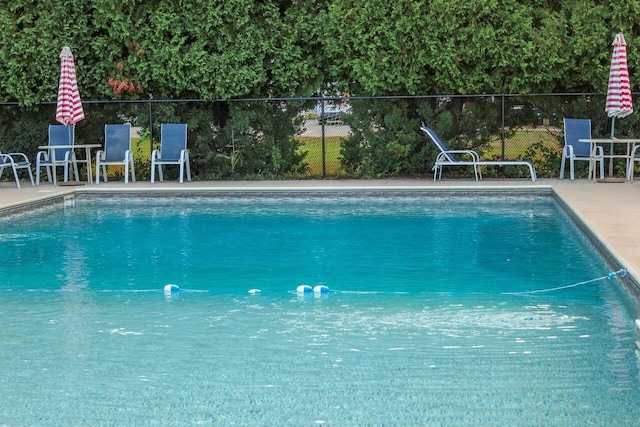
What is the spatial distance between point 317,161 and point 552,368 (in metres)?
11.8

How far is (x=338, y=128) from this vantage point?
626 inches

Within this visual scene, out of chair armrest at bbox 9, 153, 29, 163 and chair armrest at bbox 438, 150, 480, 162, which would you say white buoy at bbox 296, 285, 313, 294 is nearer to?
chair armrest at bbox 438, 150, 480, 162

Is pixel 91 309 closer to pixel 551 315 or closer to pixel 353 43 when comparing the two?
pixel 551 315

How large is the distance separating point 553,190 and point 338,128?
4109mm

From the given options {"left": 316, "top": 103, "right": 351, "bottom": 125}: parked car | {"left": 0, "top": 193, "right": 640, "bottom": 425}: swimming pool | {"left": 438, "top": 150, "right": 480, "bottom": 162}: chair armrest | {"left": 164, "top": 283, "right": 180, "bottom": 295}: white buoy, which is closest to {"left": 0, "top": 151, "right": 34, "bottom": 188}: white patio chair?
{"left": 0, "top": 193, "right": 640, "bottom": 425}: swimming pool

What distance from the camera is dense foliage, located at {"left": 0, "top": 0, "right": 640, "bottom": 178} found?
1470cm

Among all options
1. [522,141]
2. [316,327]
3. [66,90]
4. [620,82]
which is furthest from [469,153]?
[316,327]

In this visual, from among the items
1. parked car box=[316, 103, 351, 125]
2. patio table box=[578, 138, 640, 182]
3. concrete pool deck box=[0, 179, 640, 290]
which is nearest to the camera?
concrete pool deck box=[0, 179, 640, 290]

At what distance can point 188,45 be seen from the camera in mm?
15562

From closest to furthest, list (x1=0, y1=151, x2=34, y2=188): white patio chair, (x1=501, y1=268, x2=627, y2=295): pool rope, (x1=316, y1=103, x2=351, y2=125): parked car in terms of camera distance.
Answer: (x1=501, y1=268, x2=627, y2=295): pool rope < (x1=0, y1=151, x2=34, y2=188): white patio chair < (x1=316, y1=103, x2=351, y2=125): parked car

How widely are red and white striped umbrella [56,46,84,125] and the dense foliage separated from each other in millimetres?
956

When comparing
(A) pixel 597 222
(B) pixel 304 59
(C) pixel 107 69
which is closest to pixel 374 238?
(A) pixel 597 222

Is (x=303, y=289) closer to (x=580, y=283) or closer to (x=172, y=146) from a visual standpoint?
(x=580, y=283)

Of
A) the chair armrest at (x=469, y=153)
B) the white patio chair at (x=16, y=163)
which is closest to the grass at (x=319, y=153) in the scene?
the chair armrest at (x=469, y=153)
